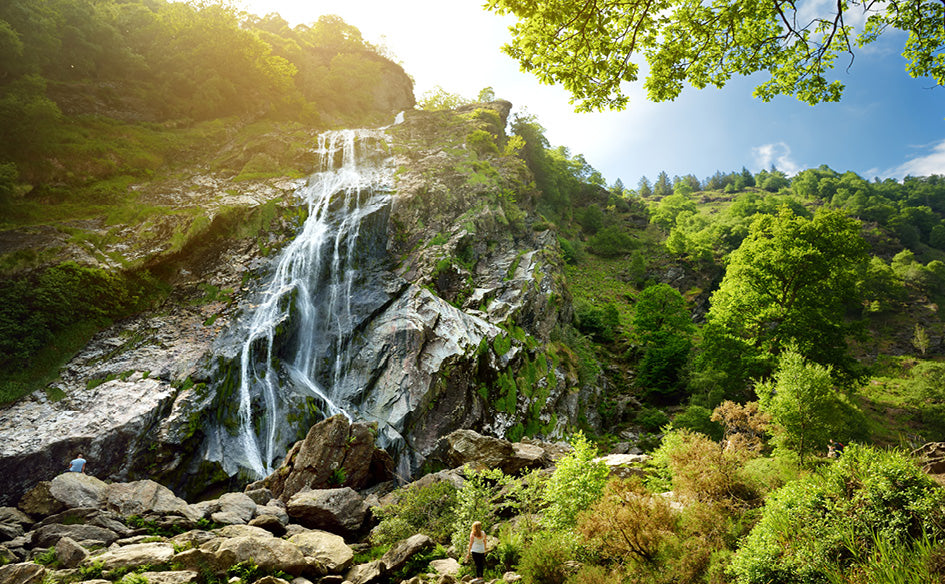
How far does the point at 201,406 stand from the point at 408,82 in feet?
181

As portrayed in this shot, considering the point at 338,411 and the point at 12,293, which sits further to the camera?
the point at 338,411

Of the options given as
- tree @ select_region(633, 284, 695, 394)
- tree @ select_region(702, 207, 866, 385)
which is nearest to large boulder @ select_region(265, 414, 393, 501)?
tree @ select_region(702, 207, 866, 385)

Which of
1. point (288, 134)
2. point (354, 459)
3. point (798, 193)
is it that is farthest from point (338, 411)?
point (798, 193)

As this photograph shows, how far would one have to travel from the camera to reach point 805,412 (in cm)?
1209

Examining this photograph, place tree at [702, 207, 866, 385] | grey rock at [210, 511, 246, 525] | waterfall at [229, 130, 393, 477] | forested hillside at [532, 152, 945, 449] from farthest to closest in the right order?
forested hillside at [532, 152, 945, 449] < tree at [702, 207, 866, 385] < waterfall at [229, 130, 393, 477] < grey rock at [210, 511, 246, 525]

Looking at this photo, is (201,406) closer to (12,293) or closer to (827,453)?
(12,293)

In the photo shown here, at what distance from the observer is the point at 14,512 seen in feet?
29.4

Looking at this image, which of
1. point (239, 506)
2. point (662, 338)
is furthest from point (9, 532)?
point (662, 338)

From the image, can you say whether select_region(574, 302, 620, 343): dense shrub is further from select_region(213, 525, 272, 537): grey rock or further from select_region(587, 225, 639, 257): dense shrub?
select_region(213, 525, 272, 537): grey rock

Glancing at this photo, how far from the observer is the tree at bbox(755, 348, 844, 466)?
11844 millimetres

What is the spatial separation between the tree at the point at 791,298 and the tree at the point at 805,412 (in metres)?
6.80

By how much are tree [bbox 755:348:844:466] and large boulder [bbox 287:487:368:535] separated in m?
12.9

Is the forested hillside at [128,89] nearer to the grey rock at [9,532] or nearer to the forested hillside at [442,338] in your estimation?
the forested hillside at [442,338]

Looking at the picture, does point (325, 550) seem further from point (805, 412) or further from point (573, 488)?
point (805, 412)
